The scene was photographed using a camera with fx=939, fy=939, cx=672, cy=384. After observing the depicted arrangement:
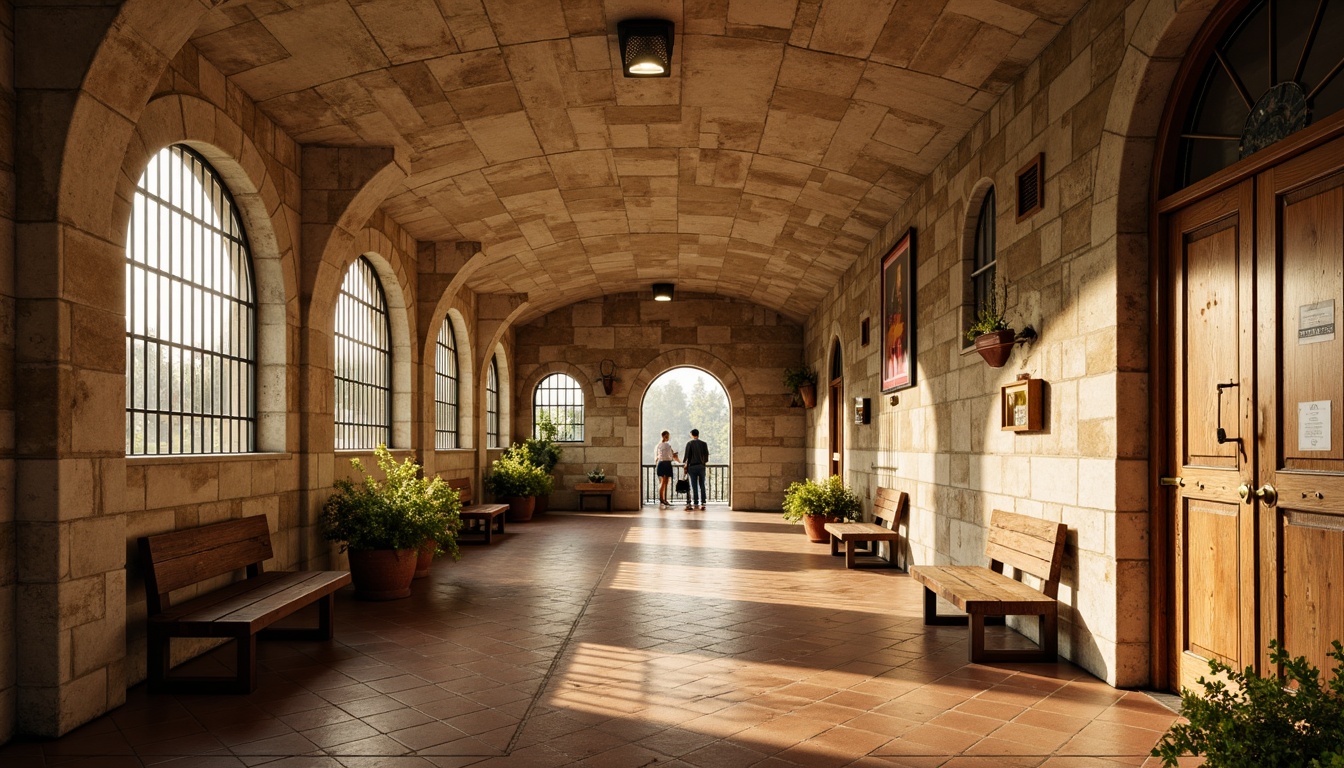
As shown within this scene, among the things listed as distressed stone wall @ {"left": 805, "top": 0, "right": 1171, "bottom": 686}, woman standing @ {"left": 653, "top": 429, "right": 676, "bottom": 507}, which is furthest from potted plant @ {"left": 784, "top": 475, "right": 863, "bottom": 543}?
woman standing @ {"left": 653, "top": 429, "right": 676, "bottom": 507}

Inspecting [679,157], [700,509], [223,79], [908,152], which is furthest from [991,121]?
[700,509]

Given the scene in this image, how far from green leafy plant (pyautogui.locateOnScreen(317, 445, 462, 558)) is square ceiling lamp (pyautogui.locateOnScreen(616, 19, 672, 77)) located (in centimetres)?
323

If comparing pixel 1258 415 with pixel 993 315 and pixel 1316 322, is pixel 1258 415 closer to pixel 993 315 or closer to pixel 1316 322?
pixel 1316 322

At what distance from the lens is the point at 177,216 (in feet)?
16.9

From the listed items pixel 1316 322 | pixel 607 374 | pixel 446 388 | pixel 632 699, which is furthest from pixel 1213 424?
pixel 607 374

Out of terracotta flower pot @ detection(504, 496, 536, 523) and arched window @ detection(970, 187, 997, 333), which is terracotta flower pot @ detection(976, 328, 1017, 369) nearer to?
arched window @ detection(970, 187, 997, 333)

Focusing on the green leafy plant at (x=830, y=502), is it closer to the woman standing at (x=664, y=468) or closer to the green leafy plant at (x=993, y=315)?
the green leafy plant at (x=993, y=315)

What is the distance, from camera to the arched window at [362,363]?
26.3 ft

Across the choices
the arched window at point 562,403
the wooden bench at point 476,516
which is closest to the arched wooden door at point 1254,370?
the wooden bench at point 476,516

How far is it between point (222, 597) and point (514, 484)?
8.24 meters

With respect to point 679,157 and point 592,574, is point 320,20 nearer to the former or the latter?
point 679,157

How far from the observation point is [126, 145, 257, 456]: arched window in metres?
4.79

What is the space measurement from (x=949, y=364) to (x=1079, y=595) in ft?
8.03

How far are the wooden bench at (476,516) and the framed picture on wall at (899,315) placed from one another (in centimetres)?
441
